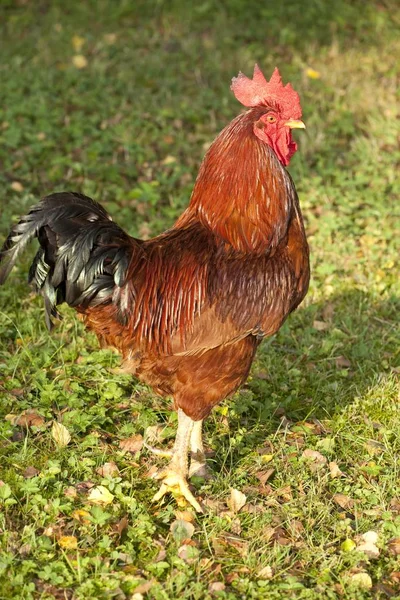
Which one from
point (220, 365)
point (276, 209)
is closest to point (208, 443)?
point (220, 365)

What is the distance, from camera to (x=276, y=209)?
3.69m

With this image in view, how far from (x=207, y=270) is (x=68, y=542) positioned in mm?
1371

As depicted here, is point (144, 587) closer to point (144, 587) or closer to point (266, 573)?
point (144, 587)

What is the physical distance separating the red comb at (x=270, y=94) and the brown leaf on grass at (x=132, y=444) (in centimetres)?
185

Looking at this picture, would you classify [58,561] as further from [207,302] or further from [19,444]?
[207,302]

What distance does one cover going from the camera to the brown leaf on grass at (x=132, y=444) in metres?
4.13

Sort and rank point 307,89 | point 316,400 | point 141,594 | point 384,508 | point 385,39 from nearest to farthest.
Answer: point 141,594 < point 384,508 < point 316,400 < point 307,89 < point 385,39

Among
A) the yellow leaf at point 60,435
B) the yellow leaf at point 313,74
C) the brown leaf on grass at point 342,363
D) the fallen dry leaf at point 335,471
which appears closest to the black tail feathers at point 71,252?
the yellow leaf at point 60,435

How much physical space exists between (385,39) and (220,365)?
274 inches

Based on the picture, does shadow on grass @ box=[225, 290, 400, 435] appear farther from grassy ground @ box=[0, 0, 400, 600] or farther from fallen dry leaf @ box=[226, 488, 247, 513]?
fallen dry leaf @ box=[226, 488, 247, 513]

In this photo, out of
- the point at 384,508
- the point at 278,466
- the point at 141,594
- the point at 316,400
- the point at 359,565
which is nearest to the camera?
the point at 141,594

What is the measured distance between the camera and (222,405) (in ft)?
14.7

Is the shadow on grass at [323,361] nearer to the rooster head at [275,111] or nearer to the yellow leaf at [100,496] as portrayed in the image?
the yellow leaf at [100,496]

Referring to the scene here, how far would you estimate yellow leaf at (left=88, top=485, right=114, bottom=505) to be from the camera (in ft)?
12.1
